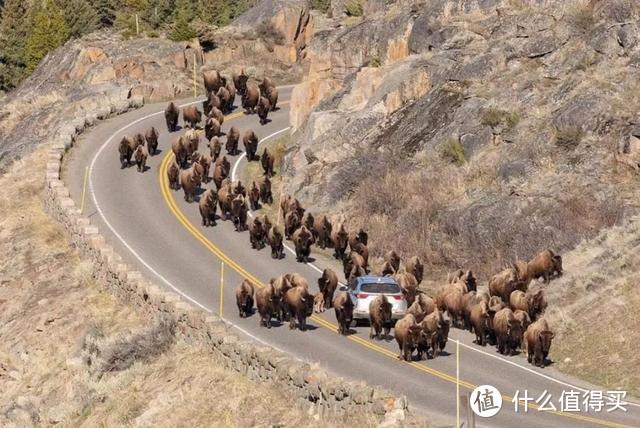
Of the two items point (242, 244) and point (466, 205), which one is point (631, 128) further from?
point (242, 244)

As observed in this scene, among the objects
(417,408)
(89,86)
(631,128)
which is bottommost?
(89,86)

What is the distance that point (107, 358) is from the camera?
3359 centimetres

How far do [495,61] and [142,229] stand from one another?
48.7 ft

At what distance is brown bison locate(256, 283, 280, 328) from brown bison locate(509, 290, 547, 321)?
19.9ft

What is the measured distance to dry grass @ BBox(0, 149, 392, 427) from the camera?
27844 millimetres

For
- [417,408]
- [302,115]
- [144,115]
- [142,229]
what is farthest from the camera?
[144,115]

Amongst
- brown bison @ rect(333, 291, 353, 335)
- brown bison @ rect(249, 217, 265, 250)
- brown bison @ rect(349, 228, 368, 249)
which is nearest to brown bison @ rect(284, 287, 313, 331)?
brown bison @ rect(333, 291, 353, 335)

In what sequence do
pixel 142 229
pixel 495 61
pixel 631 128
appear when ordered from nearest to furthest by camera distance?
pixel 631 128 < pixel 142 229 < pixel 495 61

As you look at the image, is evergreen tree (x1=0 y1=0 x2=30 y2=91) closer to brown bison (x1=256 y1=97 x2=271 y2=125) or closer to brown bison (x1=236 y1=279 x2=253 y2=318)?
brown bison (x1=256 y1=97 x2=271 y2=125)

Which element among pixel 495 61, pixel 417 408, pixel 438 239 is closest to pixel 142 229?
pixel 438 239

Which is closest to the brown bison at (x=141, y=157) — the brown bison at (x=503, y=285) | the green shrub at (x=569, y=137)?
the green shrub at (x=569, y=137)

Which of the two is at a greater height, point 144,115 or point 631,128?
point 631,128

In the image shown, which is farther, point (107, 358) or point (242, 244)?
point (242, 244)

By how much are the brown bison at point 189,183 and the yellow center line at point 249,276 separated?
567 mm
